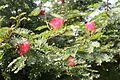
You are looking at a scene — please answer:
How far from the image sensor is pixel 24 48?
9.18 feet

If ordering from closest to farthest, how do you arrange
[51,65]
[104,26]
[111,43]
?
[51,65] < [104,26] < [111,43]

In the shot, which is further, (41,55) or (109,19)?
(109,19)

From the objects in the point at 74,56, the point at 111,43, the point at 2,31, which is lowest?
the point at 111,43

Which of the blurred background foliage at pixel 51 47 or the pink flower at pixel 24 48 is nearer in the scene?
the pink flower at pixel 24 48

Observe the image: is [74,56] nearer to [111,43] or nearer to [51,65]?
[51,65]

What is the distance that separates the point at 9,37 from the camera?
9.45 ft

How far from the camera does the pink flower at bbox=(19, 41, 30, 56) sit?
2.80 metres

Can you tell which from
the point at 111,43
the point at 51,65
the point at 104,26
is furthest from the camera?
the point at 111,43

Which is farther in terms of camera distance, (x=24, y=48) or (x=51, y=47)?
(x=51, y=47)

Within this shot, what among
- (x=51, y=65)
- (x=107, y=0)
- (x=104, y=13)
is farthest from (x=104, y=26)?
(x=51, y=65)

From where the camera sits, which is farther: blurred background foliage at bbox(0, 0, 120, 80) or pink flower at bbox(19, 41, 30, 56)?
blurred background foliage at bbox(0, 0, 120, 80)

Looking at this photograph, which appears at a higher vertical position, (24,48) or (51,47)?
(24,48)

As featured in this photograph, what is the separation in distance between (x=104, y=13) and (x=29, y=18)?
899mm

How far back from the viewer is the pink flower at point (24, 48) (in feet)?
9.19
